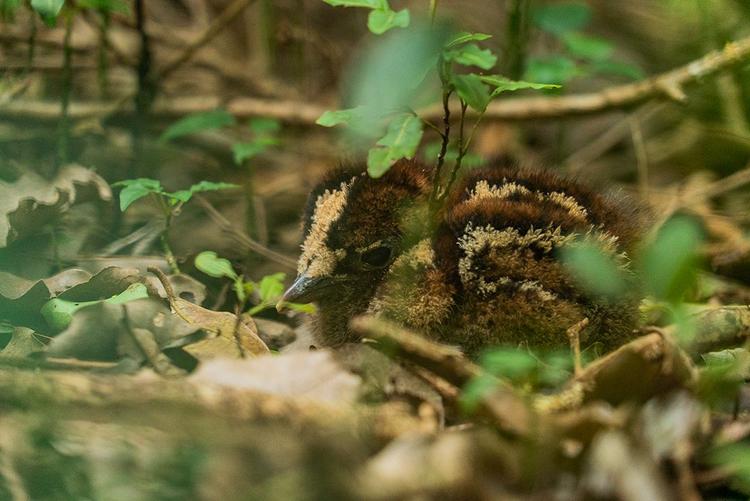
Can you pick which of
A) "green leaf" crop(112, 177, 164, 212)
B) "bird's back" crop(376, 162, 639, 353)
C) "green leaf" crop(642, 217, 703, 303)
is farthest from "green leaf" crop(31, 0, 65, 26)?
"green leaf" crop(642, 217, 703, 303)

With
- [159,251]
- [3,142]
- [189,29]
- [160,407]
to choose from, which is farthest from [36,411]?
[189,29]

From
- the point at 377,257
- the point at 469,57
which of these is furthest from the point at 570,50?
the point at 469,57

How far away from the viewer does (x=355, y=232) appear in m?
3.04

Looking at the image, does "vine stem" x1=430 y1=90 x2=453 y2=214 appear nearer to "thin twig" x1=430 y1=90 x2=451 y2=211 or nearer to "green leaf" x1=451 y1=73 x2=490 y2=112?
"thin twig" x1=430 y1=90 x2=451 y2=211

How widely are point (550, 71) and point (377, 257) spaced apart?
1572 mm

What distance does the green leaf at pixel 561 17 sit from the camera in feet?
15.1

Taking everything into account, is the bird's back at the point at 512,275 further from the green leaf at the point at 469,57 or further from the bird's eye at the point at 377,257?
the green leaf at the point at 469,57

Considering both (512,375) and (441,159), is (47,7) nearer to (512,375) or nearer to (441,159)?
(441,159)

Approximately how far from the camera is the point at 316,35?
611 cm

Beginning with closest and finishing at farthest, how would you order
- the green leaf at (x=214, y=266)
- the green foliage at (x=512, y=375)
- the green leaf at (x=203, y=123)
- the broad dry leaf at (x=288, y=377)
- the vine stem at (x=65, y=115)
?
the green foliage at (x=512, y=375)
the broad dry leaf at (x=288, y=377)
the green leaf at (x=214, y=266)
the vine stem at (x=65, y=115)
the green leaf at (x=203, y=123)

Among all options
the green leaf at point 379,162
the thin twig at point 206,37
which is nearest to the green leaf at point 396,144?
the green leaf at point 379,162

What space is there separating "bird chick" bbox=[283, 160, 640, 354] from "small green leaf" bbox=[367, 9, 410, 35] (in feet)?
2.15

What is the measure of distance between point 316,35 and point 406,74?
3780 millimetres

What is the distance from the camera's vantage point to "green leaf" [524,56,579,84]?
161 inches
